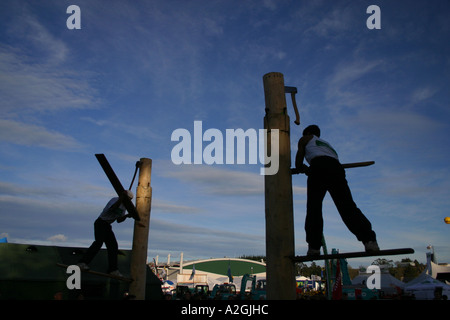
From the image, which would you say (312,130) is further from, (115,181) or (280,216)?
(115,181)

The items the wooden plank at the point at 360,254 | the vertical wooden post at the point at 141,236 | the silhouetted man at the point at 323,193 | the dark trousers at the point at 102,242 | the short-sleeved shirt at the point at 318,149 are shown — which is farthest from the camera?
the vertical wooden post at the point at 141,236

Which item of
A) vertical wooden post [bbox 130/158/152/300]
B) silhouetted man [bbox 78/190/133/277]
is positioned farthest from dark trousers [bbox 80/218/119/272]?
vertical wooden post [bbox 130/158/152/300]

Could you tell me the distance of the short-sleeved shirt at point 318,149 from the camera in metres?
3.66

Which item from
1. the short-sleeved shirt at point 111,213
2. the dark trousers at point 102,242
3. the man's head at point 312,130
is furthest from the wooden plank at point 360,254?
the dark trousers at point 102,242

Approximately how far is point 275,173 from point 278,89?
1.00 m

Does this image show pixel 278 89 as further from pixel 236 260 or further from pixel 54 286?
pixel 236 260

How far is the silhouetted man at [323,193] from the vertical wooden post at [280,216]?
179 millimetres

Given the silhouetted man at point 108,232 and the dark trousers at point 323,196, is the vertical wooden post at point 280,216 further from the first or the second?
the silhouetted man at point 108,232

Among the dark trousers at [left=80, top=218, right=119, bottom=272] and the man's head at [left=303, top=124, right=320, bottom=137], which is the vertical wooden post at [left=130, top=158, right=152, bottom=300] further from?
the man's head at [left=303, top=124, right=320, bottom=137]

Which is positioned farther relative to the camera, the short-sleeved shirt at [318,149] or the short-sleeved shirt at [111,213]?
the short-sleeved shirt at [111,213]

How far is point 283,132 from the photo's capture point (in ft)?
12.4

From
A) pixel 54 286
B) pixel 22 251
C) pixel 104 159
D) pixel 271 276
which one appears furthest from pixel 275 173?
pixel 22 251

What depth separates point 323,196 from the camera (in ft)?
11.6

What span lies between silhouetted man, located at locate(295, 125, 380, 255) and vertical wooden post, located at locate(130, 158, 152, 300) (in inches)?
162
